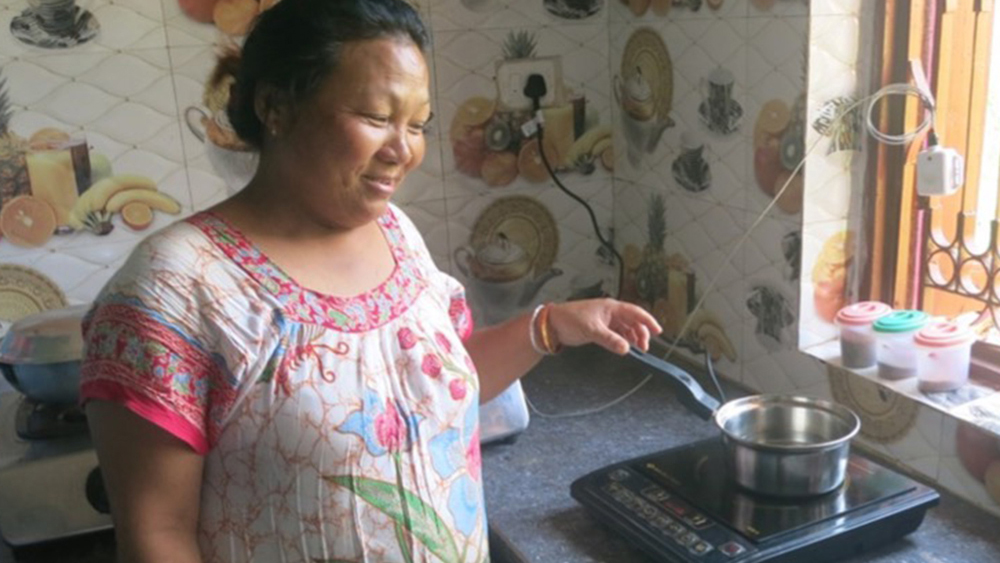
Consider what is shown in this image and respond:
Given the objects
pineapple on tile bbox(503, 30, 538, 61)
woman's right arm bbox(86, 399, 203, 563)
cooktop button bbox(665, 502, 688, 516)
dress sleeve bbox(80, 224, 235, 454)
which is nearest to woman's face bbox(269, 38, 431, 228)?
dress sleeve bbox(80, 224, 235, 454)

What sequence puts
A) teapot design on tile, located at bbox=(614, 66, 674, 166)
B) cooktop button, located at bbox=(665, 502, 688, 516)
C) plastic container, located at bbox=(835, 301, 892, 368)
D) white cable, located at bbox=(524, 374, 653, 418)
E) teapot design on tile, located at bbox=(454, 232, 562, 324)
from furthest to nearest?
teapot design on tile, located at bbox=(454, 232, 562, 324) → teapot design on tile, located at bbox=(614, 66, 674, 166) → white cable, located at bbox=(524, 374, 653, 418) → plastic container, located at bbox=(835, 301, 892, 368) → cooktop button, located at bbox=(665, 502, 688, 516)

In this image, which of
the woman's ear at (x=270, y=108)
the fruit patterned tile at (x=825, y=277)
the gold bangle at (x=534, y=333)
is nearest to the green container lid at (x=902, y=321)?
the fruit patterned tile at (x=825, y=277)

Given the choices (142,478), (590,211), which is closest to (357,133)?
(142,478)

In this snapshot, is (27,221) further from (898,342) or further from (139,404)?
(898,342)

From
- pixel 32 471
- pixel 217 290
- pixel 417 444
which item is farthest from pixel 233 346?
pixel 32 471

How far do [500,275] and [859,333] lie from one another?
0.70m

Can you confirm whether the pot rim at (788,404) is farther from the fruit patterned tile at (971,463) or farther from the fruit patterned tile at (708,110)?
the fruit patterned tile at (708,110)

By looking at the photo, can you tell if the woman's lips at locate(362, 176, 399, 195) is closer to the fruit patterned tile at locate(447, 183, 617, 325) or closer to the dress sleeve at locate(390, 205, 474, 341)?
the dress sleeve at locate(390, 205, 474, 341)

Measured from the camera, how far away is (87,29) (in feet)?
4.75

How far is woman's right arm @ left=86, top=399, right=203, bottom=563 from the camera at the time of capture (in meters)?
0.76

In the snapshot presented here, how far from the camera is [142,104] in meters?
1.50

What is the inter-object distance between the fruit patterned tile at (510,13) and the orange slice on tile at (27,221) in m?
0.71

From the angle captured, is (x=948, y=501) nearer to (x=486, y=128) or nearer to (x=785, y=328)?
(x=785, y=328)

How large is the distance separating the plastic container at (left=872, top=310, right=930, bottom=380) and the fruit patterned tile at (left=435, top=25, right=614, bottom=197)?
0.68m
